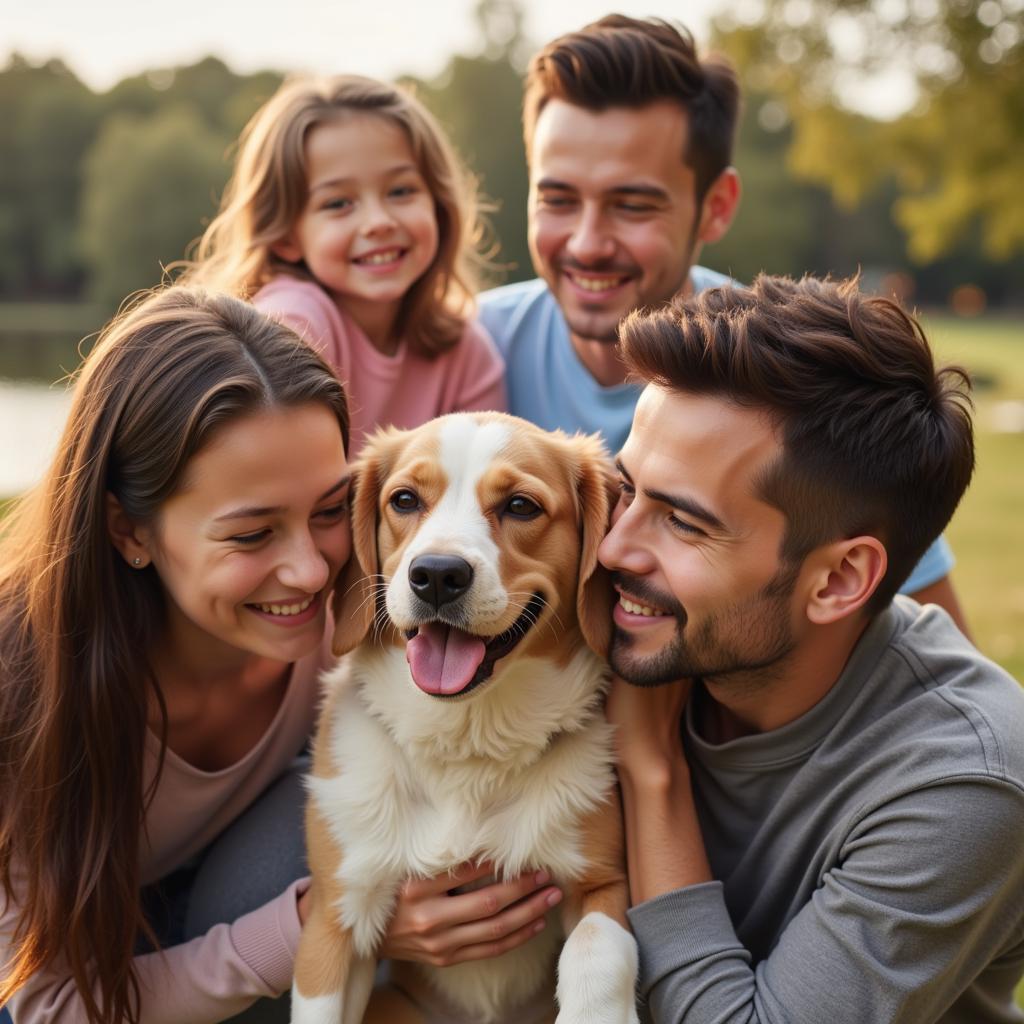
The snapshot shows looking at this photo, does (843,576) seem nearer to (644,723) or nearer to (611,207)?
(644,723)

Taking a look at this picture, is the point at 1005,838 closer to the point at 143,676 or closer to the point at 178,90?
the point at 143,676

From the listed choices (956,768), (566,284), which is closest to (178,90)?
(566,284)

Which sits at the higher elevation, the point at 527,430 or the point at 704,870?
the point at 527,430

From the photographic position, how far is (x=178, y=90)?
39562 mm

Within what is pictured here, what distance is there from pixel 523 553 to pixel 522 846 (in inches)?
29.9

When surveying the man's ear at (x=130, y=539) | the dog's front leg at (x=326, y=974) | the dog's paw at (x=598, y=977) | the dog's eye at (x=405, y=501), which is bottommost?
the dog's front leg at (x=326, y=974)

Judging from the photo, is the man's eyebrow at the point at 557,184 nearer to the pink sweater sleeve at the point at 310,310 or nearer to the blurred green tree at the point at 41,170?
the pink sweater sleeve at the point at 310,310

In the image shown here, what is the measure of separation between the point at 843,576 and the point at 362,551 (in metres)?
1.27

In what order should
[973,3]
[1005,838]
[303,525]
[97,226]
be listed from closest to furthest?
[1005,838]
[303,525]
[973,3]
[97,226]

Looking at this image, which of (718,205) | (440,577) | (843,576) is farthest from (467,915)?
(718,205)

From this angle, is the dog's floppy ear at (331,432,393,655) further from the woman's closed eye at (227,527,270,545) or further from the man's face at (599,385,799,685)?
the man's face at (599,385,799,685)

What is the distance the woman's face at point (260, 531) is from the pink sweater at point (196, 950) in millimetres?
511

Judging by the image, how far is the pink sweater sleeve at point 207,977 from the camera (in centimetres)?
313

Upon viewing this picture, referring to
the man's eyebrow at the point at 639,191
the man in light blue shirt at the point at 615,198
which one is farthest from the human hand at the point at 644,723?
the man's eyebrow at the point at 639,191
